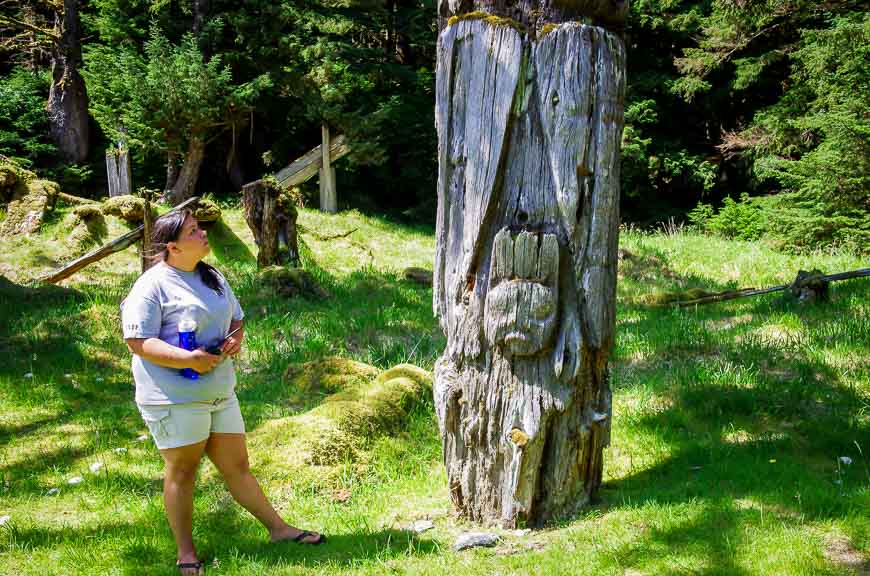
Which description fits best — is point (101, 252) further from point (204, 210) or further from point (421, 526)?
point (421, 526)

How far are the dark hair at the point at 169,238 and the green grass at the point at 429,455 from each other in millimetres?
1470

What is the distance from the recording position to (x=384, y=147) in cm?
1792

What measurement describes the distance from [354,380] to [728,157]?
1622 cm

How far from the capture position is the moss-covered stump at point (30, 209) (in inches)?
492

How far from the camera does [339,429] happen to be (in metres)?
5.19

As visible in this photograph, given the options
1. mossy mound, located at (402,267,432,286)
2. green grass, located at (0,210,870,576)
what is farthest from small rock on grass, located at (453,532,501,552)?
mossy mound, located at (402,267,432,286)

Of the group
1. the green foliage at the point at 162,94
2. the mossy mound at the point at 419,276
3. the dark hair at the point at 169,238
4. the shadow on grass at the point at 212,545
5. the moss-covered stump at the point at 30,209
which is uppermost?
the green foliage at the point at 162,94

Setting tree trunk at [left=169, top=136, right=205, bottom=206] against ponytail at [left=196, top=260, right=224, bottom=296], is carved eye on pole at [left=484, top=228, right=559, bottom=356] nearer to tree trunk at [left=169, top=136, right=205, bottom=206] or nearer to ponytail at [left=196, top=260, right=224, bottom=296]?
ponytail at [left=196, top=260, right=224, bottom=296]

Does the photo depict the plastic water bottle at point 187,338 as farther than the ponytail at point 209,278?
No

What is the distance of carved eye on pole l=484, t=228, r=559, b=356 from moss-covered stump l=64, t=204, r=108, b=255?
10.3 meters

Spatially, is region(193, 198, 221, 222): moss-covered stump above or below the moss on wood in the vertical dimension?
below

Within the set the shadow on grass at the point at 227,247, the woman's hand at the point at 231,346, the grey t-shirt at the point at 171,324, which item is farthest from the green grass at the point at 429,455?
the shadow on grass at the point at 227,247

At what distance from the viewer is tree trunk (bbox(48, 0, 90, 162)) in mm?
17688

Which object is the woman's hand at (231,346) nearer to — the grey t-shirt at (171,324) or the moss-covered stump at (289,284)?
the grey t-shirt at (171,324)
